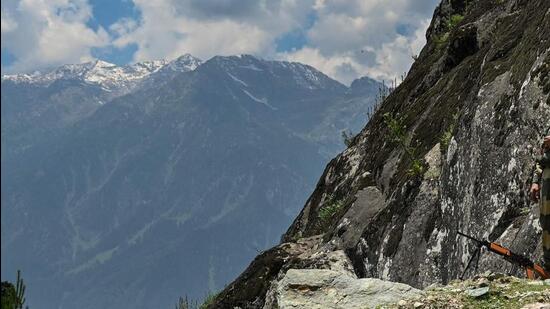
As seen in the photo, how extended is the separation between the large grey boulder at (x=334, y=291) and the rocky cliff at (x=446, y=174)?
3.20 m

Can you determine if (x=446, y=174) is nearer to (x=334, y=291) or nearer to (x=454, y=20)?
(x=334, y=291)

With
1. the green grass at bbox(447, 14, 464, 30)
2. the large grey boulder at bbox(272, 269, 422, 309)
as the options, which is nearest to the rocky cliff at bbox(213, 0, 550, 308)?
the large grey boulder at bbox(272, 269, 422, 309)

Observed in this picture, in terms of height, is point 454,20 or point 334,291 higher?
point 454,20

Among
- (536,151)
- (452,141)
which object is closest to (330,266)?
(452,141)

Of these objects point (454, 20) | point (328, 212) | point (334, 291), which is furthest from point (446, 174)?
point (454, 20)

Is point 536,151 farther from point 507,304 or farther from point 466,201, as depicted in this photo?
point 507,304

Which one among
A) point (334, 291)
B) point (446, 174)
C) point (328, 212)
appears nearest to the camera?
point (334, 291)

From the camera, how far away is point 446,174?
17.1m

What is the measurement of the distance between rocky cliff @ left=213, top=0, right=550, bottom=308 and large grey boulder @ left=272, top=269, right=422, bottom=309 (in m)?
3.20

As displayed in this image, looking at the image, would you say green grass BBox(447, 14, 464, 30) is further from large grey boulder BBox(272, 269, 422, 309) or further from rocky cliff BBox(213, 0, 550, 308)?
large grey boulder BBox(272, 269, 422, 309)

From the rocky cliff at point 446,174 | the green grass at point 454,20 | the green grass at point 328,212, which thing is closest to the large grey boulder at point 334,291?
the rocky cliff at point 446,174

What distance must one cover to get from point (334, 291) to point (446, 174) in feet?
27.7

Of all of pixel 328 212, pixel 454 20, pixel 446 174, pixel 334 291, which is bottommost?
pixel 334 291

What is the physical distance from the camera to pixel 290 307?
962 centimetres
